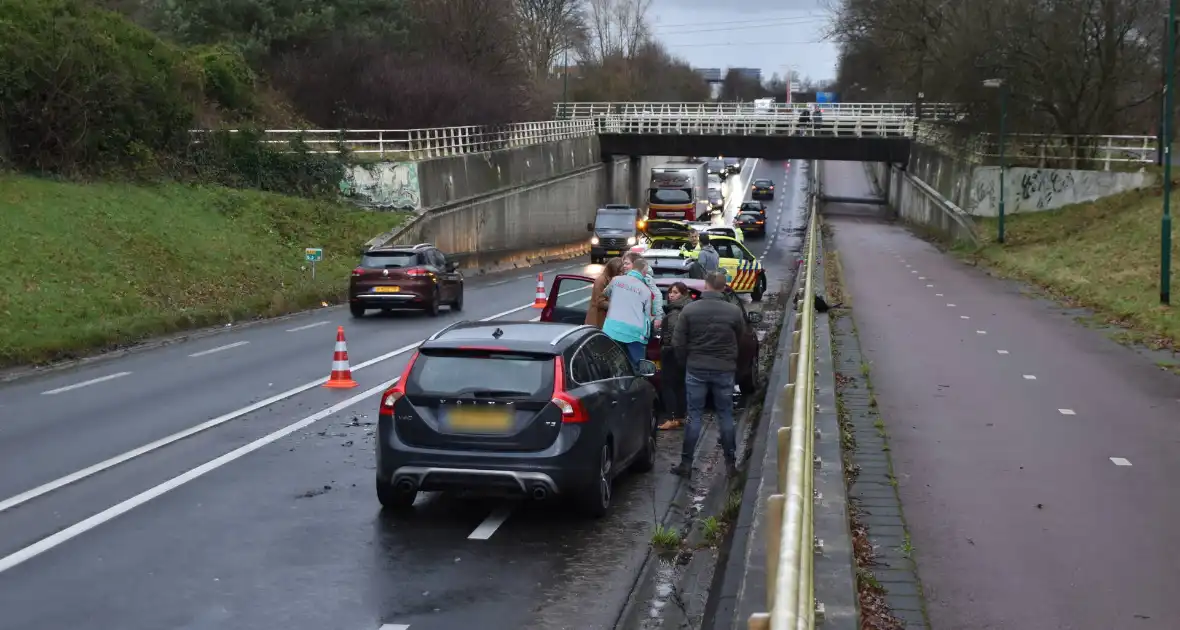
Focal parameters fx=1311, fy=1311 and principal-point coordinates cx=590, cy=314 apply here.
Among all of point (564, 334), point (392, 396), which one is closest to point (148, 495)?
point (392, 396)

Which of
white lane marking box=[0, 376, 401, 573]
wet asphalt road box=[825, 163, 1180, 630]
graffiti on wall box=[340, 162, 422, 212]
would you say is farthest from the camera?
graffiti on wall box=[340, 162, 422, 212]

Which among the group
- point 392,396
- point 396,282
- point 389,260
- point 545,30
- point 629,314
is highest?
point 545,30

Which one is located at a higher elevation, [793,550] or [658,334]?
[793,550]

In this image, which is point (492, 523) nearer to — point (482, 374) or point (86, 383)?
point (482, 374)

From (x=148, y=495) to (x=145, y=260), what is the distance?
788 inches

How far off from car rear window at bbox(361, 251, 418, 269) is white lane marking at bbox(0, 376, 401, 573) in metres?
12.2

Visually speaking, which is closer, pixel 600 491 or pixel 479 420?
pixel 479 420

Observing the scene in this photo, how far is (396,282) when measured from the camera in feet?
89.4

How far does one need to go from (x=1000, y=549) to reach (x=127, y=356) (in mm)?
15930

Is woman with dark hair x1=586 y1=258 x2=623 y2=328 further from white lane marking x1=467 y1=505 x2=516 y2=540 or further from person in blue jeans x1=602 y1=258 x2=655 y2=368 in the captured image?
white lane marking x1=467 y1=505 x2=516 y2=540

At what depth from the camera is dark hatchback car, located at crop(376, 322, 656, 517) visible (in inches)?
376

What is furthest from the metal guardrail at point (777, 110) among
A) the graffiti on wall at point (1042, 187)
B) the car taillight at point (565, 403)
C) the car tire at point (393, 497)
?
the car tire at point (393, 497)

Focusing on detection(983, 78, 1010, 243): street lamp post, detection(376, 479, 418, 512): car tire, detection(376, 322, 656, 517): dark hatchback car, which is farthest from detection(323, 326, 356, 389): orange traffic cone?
detection(983, 78, 1010, 243): street lamp post

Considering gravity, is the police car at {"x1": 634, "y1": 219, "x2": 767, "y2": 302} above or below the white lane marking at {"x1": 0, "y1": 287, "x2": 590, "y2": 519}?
below
